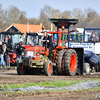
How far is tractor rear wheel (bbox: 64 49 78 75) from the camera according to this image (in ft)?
42.8

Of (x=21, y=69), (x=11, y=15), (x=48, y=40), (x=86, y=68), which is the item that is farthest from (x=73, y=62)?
(x=11, y=15)

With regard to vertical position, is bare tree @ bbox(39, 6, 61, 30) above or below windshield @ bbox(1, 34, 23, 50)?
above

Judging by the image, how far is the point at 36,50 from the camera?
1329 cm

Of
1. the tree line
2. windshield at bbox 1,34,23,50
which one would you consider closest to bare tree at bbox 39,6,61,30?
the tree line

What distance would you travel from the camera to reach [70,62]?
1383 cm

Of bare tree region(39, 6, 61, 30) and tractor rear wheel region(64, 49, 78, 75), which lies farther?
bare tree region(39, 6, 61, 30)

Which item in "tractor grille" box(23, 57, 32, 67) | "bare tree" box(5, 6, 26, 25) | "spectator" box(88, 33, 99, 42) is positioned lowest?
"tractor grille" box(23, 57, 32, 67)

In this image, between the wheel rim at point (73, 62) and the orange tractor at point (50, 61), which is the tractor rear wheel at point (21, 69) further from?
the wheel rim at point (73, 62)

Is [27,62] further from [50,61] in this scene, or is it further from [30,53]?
[50,61]

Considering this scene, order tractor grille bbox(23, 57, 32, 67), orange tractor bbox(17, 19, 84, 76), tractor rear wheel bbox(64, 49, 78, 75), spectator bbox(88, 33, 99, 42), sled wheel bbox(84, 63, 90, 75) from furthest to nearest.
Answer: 1. spectator bbox(88, 33, 99, 42)
2. sled wheel bbox(84, 63, 90, 75)
3. tractor rear wheel bbox(64, 49, 78, 75)
4. orange tractor bbox(17, 19, 84, 76)
5. tractor grille bbox(23, 57, 32, 67)

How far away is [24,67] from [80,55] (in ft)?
9.65

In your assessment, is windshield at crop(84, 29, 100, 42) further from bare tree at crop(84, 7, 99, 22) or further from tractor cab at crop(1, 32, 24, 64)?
bare tree at crop(84, 7, 99, 22)

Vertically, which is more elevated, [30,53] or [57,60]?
[30,53]

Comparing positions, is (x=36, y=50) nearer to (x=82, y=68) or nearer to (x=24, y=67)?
(x=24, y=67)
